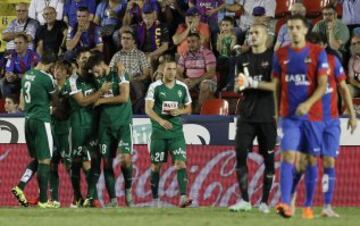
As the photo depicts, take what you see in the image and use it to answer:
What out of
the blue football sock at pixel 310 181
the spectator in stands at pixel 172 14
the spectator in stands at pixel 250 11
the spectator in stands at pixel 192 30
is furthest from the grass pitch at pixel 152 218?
the spectator in stands at pixel 172 14

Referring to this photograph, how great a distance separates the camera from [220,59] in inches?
790

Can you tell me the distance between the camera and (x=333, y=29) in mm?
19344

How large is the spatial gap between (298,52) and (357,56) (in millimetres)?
6994

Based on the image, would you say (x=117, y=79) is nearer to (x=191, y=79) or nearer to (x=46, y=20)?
(x=191, y=79)

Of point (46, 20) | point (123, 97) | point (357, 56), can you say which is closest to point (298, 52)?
point (123, 97)

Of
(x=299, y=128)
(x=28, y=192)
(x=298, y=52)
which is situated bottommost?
(x=28, y=192)

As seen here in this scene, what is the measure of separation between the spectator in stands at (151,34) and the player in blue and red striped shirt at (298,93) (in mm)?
8382

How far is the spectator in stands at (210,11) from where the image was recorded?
68.7ft

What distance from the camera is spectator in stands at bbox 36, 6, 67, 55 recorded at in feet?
71.4

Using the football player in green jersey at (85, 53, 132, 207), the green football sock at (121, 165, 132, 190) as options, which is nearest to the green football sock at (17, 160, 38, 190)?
the football player in green jersey at (85, 53, 132, 207)

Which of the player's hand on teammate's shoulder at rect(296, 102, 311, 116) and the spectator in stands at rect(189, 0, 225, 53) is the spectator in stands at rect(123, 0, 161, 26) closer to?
the spectator in stands at rect(189, 0, 225, 53)

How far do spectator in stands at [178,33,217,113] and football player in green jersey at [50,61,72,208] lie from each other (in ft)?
9.73

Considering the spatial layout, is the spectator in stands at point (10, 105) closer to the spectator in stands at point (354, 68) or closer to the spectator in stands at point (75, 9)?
the spectator in stands at point (75, 9)

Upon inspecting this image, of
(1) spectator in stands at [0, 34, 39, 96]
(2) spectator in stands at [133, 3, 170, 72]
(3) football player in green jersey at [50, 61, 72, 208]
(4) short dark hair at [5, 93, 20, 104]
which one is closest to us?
(3) football player in green jersey at [50, 61, 72, 208]
